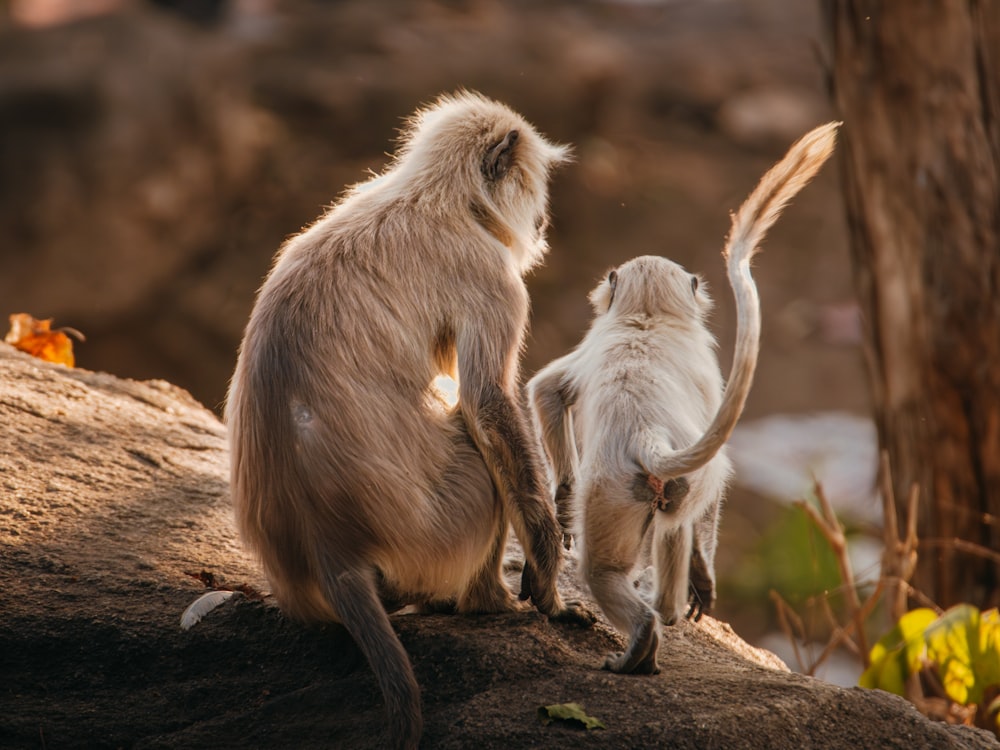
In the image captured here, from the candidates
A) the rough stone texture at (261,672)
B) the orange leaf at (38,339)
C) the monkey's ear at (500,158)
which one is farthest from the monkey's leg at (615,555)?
the orange leaf at (38,339)

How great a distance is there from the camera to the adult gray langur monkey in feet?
8.45

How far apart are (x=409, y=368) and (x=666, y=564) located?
34.5 inches

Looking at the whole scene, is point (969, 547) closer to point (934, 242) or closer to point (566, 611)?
point (934, 242)

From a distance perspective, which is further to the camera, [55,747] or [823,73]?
[823,73]

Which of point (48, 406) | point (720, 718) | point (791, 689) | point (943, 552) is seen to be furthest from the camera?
point (943, 552)

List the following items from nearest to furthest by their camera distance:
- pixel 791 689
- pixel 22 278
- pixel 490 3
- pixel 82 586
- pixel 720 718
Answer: pixel 720 718
pixel 791 689
pixel 82 586
pixel 22 278
pixel 490 3

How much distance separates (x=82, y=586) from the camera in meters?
3.02

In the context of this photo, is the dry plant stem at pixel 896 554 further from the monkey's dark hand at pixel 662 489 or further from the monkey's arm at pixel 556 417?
the monkey's dark hand at pixel 662 489

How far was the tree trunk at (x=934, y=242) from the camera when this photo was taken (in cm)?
497

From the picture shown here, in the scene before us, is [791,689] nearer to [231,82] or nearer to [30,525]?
[30,525]

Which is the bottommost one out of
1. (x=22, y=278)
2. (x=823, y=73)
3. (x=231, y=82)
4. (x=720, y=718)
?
(x=720, y=718)

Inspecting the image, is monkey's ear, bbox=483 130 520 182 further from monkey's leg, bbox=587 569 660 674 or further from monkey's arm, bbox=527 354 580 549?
monkey's leg, bbox=587 569 660 674

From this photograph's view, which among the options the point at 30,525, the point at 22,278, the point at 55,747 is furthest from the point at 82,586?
the point at 22,278

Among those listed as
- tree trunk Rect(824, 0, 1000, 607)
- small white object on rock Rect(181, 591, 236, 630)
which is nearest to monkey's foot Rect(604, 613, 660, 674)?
small white object on rock Rect(181, 591, 236, 630)
